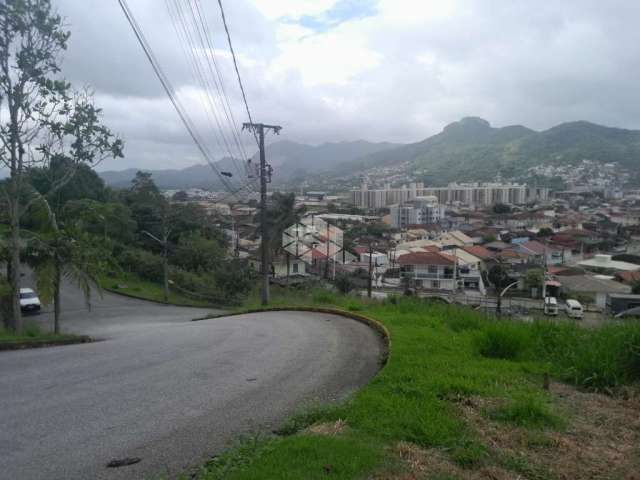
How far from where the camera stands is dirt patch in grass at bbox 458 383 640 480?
391cm

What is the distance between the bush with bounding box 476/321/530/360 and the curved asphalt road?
5.37 ft

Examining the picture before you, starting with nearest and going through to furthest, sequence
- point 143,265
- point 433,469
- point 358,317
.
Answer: point 433,469, point 358,317, point 143,265

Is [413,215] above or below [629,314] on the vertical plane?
above

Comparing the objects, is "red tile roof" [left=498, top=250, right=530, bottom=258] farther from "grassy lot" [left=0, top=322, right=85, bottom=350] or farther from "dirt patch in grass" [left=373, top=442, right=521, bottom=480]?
"dirt patch in grass" [left=373, top=442, right=521, bottom=480]

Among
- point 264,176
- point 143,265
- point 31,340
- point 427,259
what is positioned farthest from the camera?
point 427,259

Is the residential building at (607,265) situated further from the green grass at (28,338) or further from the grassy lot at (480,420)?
the green grass at (28,338)

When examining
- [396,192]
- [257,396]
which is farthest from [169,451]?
[396,192]

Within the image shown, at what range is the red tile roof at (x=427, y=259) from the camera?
36094mm

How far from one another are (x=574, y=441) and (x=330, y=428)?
2.13 metres

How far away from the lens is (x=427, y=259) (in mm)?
36438

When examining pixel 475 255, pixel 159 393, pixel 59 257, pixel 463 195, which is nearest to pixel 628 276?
pixel 475 255

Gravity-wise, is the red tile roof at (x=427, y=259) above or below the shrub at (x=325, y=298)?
below

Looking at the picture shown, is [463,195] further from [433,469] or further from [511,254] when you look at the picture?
[433,469]

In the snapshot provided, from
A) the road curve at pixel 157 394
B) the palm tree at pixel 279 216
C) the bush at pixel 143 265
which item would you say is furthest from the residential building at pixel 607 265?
the road curve at pixel 157 394
